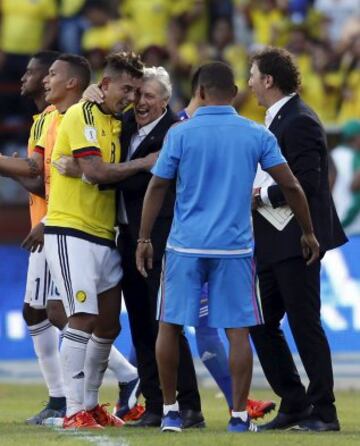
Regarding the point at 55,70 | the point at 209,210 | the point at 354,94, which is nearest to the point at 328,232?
the point at 209,210

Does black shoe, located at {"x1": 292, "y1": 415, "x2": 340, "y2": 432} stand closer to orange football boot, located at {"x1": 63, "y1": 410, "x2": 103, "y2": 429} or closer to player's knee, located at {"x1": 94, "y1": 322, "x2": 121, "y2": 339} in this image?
orange football boot, located at {"x1": 63, "y1": 410, "x2": 103, "y2": 429}

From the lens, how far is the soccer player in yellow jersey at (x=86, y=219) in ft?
29.3

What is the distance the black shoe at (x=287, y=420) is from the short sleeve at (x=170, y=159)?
183 centimetres

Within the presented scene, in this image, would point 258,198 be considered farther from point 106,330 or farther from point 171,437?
point 171,437

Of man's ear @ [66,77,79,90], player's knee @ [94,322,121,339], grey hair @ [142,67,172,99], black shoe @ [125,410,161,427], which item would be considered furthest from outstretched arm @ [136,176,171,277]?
man's ear @ [66,77,79,90]

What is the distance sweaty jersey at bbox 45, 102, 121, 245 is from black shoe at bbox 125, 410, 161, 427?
1.18m

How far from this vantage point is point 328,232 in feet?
29.3

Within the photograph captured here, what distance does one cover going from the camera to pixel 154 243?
356 inches

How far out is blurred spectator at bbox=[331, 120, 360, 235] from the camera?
15.8 m

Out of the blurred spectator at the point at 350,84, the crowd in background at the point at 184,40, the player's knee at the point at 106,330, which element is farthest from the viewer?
the crowd in background at the point at 184,40

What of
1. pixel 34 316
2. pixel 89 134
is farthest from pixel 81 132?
pixel 34 316

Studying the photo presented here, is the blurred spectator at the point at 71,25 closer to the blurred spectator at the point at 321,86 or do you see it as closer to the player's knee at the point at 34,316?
the blurred spectator at the point at 321,86

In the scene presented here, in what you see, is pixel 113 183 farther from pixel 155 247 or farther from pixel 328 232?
pixel 328 232

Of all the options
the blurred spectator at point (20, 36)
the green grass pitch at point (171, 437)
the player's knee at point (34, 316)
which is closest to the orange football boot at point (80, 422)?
the green grass pitch at point (171, 437)
